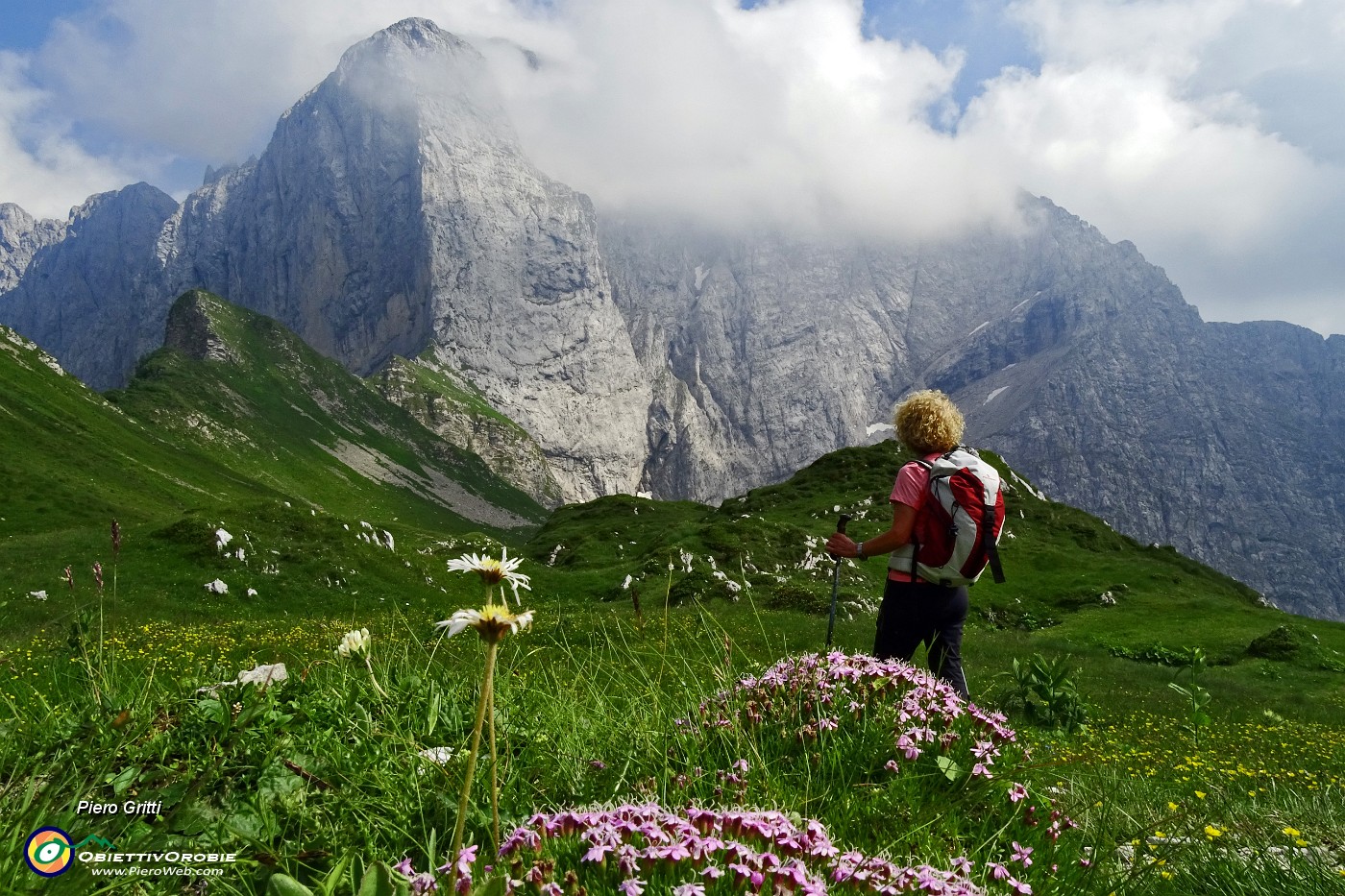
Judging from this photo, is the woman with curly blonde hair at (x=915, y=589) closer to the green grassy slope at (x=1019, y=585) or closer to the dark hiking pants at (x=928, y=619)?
the dark hiking pants at (x=928, y=619)

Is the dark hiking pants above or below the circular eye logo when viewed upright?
above

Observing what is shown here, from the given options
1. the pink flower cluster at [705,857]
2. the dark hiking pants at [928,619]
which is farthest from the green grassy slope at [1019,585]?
the pink flower cluster at [705,857]

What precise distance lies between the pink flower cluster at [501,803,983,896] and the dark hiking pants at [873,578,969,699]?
17.5 ft

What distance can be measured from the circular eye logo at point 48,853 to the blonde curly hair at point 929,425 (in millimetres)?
7886

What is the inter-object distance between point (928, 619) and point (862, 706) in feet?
11.9

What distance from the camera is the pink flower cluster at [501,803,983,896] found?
253cm

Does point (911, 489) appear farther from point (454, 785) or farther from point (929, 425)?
point (454, 785)

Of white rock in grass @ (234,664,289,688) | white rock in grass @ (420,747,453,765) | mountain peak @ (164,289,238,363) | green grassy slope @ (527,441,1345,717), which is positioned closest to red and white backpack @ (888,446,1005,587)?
green grassy slope @ (527,441,1345,717)

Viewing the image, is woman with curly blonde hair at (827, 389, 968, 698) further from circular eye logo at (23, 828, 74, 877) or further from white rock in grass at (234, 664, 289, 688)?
circular eye logo at (23, 828, 74, 877)

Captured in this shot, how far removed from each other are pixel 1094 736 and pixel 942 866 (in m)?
11.4

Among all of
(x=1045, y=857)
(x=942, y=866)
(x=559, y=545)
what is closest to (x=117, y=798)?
(x=942, y=866)

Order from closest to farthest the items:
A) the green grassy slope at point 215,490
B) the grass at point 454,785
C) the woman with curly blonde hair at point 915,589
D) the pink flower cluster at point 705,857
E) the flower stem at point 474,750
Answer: the flower stem at point 474,750 < the pink flower cluster at point 705,857 < the grass at point 454,785 < the woman with curly blonde hair at point 915,589 < the green grassy slope at point 215,490

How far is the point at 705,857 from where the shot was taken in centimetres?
266

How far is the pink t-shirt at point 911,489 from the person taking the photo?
27.1ft
